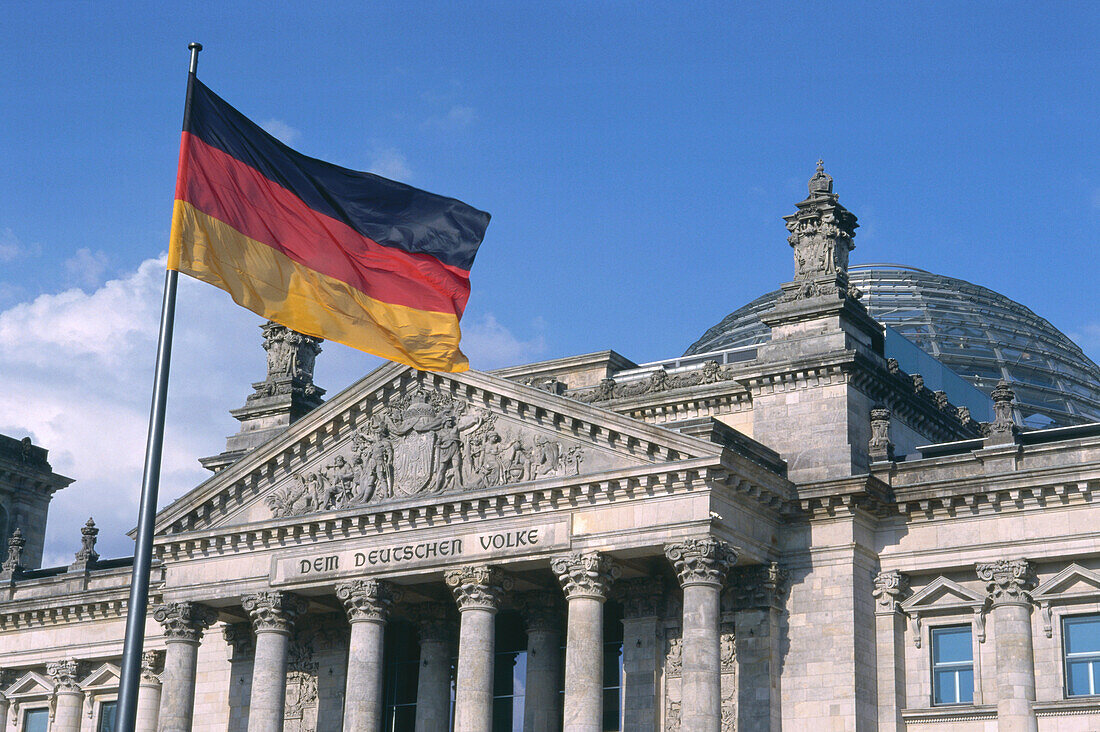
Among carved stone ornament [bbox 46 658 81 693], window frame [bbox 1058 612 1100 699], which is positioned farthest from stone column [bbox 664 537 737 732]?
carved stone ornament [bbox 46 658 81 693]

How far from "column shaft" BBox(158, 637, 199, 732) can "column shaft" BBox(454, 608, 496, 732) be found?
9.60 meters

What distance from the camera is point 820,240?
48625 mm

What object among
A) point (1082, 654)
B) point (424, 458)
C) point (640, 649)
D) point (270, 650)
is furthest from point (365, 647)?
point (1082, 654)

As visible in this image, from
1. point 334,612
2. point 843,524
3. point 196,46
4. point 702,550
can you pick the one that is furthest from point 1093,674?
point 196,46

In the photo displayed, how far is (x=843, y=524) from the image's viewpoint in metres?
44.7

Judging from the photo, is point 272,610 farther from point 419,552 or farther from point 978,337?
point 978,337

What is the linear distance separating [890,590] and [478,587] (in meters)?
11.0

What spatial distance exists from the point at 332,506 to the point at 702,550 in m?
12.0

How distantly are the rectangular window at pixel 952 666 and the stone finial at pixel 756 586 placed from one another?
14.4 feet

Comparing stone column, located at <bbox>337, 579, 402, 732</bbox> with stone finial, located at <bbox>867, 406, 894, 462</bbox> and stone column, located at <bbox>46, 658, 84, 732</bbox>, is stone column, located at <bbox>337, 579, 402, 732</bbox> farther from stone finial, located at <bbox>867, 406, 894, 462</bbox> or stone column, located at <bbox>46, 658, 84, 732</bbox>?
stone column, located at <bbox>46, 658, 84, 732</bbox>

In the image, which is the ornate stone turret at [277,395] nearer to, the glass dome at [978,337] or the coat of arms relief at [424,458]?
the coat of arms relief at [424,458]

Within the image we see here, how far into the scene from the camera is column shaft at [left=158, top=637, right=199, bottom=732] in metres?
49.0

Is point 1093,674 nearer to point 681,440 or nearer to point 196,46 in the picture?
point 681,440

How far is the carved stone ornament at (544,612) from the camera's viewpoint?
4806 cm
